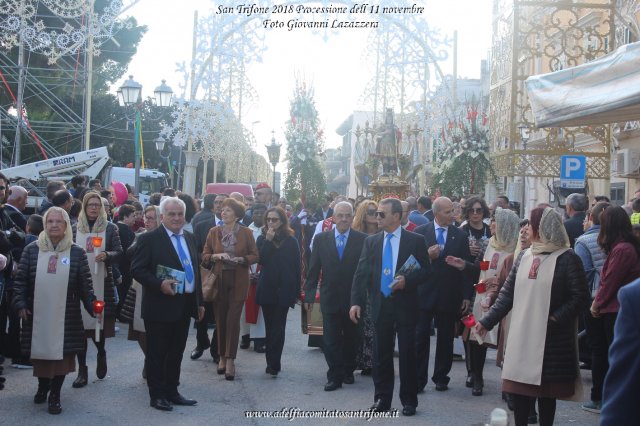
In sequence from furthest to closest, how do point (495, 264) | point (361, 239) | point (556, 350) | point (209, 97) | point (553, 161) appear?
point (209, 97)
point (553, 161)
point (361, 239)
point (495, 264)
point (556, 350)

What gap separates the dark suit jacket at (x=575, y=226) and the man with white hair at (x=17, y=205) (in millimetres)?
6257

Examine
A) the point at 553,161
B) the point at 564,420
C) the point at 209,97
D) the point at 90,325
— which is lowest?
the point at 564,420

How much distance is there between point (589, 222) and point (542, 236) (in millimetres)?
3120

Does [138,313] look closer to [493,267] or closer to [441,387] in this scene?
[441,387]

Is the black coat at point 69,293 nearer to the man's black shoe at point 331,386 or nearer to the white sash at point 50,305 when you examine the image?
the white sash at point 50,305

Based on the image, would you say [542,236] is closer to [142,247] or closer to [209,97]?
[142,247]

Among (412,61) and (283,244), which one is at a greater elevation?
(412,61)

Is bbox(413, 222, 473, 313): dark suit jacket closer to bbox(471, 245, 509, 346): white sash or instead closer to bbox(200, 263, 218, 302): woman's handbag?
bbox(471, 245, 509, 346): white sash

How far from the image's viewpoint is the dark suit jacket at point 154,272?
7.84m

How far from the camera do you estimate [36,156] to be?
112 feet

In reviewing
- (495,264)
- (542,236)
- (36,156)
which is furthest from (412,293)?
(36,156)

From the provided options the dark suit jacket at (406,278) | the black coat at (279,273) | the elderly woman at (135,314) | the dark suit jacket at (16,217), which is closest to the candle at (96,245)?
the elderly woman at (135,314)

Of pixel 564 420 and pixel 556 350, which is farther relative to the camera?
pixel 564 420

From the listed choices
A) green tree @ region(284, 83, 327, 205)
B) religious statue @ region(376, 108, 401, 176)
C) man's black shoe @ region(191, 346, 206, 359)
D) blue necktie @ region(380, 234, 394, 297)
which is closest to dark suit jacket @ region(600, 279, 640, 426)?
blue necktie @ region(380, 234, 394, 297)
